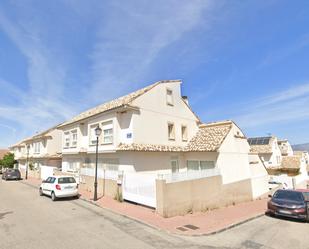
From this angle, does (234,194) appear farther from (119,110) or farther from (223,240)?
(119,110)

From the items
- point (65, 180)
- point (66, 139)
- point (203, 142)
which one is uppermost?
point (66, 139)

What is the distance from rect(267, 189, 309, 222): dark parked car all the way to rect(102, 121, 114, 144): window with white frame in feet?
41.3

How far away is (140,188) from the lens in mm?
13789

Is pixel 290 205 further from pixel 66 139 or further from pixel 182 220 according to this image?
pixel 66 139

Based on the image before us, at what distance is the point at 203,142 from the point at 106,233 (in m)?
13.6

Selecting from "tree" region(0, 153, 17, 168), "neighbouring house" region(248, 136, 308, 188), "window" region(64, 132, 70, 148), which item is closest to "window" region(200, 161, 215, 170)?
"window" region(64, 132, 70, 148)

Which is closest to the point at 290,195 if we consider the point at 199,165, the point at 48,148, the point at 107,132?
the point at 199,165

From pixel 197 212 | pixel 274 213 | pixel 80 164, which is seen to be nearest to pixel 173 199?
pixel 197 212

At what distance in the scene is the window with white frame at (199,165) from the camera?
18.7 metres

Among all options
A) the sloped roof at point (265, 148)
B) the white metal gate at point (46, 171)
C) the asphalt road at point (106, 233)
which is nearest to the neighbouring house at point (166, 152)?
the asphalt road at point (106, 233)

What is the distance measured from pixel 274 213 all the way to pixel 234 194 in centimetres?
A: 474

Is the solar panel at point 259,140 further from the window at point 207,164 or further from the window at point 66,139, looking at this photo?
the window at point 66,139

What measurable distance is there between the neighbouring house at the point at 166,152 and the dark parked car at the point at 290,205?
369 cm

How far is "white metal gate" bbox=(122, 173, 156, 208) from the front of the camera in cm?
1288
